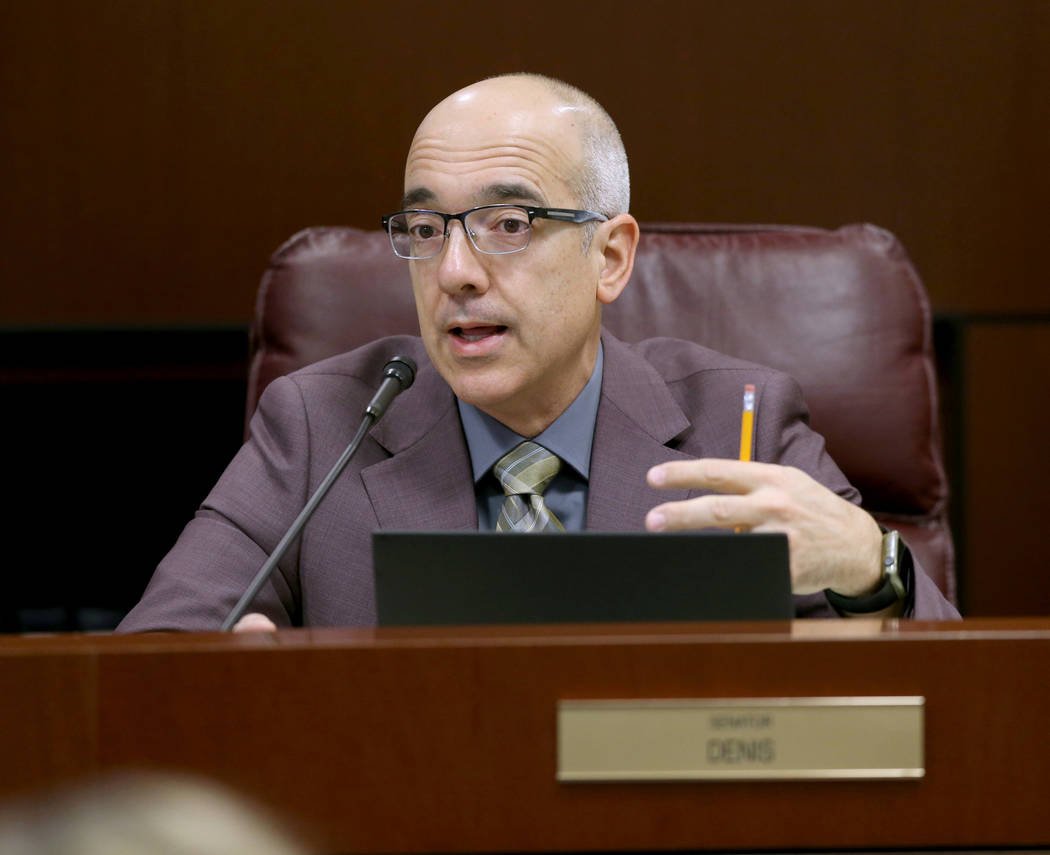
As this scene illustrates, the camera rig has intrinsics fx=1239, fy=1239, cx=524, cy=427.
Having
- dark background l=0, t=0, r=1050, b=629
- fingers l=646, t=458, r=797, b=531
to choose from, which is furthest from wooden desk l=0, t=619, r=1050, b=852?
dark background l=0, t=0, r=1050, b=629

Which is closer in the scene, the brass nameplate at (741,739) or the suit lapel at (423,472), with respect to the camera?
the brass nameplate at (741,739)

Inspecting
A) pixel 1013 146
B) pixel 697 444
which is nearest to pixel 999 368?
pixel 1013 146

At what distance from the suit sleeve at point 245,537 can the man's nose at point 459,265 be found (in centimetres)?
25

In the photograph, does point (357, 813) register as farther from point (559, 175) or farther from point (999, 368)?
point (999, 368)

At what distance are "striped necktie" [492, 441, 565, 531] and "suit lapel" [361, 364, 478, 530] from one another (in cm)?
4

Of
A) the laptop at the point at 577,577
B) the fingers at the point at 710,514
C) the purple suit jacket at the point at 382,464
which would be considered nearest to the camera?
the laptop at the point at 577,577

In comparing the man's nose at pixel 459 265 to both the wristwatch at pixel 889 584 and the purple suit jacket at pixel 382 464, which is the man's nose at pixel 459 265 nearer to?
the purple suit jacket at pixel 382 464

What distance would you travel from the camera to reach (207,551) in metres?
1.33

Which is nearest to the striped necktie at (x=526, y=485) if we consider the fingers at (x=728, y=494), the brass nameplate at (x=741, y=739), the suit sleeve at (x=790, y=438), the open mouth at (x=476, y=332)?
the open mouth at (x=476, y=332)

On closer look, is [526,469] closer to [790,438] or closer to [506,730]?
[790,438]

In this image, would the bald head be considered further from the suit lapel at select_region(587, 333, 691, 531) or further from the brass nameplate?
the brass nameplate

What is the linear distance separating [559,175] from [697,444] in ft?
1.18

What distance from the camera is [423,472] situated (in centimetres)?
142

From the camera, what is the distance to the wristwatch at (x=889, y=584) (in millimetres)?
1147
